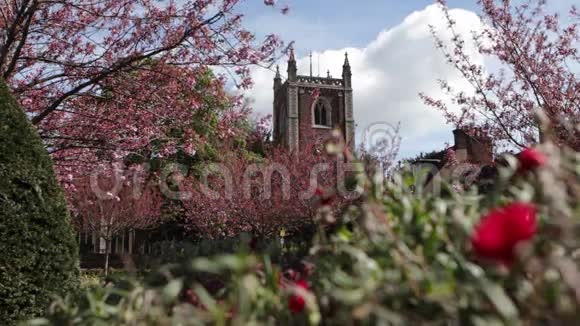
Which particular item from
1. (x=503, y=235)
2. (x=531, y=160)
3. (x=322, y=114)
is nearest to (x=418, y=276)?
(x=503, y=235)

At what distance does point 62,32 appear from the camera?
27.1 ft

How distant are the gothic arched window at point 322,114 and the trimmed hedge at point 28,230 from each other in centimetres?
4302

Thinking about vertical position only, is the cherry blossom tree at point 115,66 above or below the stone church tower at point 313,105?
below

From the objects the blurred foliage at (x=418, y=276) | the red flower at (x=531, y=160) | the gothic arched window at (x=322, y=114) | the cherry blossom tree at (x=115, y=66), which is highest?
the gothic arched window at (x=322, y=114)

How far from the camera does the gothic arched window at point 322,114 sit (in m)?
47.5

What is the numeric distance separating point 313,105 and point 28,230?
141 ft

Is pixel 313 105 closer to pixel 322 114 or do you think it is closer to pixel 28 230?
pixel 322 114

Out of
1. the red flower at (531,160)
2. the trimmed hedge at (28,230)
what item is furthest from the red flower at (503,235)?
the trimmed hedge at (28,230)

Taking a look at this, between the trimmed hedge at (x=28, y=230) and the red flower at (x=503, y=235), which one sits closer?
the red flower at (x=503, y=235)

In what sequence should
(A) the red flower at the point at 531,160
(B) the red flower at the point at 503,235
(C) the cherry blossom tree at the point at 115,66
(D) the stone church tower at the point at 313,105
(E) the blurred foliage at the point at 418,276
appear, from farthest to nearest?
(D) the stone church tower at the point at 313,105
(C) the cherry blossom tree at the point at 115,66
(A) the red flower at the point at 531,160
(E) the blurred foliage at the point at 418,276
(B) the red flower at the point at 503,235

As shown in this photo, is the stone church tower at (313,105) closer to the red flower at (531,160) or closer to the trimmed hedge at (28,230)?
the trimmed hedge at (28,230)

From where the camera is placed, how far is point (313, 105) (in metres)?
47.0

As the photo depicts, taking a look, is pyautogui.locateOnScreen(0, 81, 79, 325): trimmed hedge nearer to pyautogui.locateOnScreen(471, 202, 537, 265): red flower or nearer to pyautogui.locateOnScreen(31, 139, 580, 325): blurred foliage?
pyautogui.locateOnScreen(31, 139, 580, 325): blurred foliage

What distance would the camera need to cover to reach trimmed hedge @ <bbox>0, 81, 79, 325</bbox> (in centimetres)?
438
